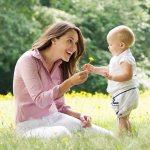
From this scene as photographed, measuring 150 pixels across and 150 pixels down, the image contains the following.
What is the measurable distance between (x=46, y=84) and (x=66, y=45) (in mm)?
386

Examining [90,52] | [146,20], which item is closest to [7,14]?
[90,52]

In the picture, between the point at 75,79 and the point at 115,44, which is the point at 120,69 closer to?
the point at 115,44

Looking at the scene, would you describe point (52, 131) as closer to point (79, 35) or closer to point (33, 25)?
point (79, 35)

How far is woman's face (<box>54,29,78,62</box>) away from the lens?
432 centimetres

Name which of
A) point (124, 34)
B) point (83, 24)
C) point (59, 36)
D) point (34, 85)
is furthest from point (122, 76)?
point (83, 24)

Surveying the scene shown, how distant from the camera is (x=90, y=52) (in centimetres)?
1730

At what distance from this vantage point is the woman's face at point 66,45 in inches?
170

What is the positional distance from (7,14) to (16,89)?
447 inches

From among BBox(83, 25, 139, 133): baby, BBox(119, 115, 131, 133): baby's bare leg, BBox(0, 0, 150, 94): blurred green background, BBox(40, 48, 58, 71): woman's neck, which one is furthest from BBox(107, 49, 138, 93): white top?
BBox(0, 0, 150, 94): blurred green background

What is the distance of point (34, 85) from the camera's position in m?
4.18

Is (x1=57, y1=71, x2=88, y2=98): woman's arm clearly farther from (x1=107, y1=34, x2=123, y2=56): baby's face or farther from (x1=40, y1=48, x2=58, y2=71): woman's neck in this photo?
(x1=107, y1=34, x2=123, y2=56): baby's face

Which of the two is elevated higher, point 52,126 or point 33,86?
point 33,86

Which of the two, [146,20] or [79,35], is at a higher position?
[79,35]

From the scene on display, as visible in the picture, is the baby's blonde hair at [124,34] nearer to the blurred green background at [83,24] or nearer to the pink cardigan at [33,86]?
the pink cardigan at [33,86]
